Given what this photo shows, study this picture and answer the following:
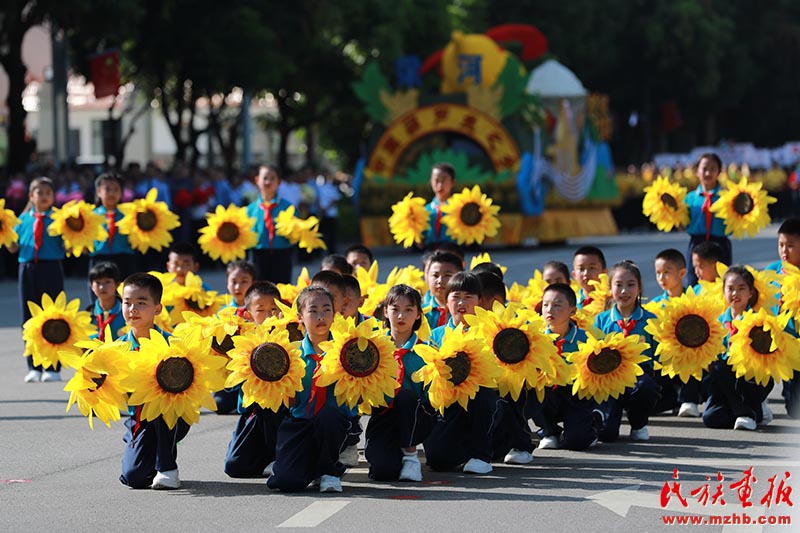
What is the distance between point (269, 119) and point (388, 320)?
3297cm

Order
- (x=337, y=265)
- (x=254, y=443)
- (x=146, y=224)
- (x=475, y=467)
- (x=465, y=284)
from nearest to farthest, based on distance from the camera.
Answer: (x=254, y=443), (x=475, y=467), (x=465, y=284), (x=337, y=265), (x=146, y=224)

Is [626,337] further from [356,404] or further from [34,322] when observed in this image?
[34,322]

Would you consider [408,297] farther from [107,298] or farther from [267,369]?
[107,298]

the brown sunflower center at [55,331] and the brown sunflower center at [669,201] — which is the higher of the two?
the brown sunflower center at [669,201]

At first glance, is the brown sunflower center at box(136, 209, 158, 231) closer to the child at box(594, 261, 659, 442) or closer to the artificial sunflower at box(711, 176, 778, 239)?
the child at box(594, 261, 659, 442)

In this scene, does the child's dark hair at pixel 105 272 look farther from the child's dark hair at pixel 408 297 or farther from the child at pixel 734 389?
the child at pixel 734 389

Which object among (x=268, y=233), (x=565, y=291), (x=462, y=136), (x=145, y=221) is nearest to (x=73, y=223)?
(x=145, y=221)

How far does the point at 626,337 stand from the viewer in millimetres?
9859

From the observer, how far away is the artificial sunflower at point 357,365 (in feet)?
27.5

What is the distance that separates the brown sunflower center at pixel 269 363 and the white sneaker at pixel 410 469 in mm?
864

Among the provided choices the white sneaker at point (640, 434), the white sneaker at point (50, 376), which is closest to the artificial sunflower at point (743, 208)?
the white sneaker at point (640, 434)

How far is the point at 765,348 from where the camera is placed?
33.1 ft

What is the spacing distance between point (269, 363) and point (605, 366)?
2.24 metres

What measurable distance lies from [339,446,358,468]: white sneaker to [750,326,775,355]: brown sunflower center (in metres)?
2.59
